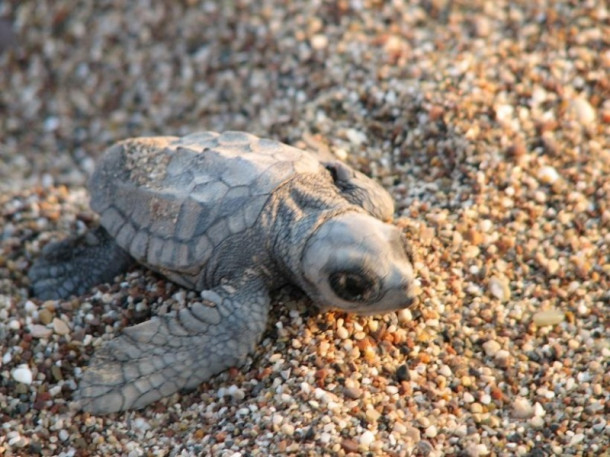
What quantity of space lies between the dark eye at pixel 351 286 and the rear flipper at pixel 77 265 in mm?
986

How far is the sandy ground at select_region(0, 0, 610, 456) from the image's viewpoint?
2490mm

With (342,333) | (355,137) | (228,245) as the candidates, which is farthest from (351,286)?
(355,137)

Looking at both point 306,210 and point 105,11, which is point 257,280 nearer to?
point 306,210

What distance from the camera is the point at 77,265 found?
313 centimetres

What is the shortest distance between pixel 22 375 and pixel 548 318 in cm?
195

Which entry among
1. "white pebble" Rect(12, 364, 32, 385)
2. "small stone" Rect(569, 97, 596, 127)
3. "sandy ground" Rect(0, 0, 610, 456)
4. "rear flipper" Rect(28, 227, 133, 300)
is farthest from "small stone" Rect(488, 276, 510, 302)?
"white pebble" Rect(12, 364, 32, 385)

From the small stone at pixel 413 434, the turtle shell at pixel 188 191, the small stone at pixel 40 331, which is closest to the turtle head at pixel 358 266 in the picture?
the turtle shell at pixel 188 191

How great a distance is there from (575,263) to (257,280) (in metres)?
1.29

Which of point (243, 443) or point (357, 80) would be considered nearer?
point (243, 443)

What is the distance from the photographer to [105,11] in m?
4.41

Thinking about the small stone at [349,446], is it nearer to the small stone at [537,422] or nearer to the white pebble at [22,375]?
the small stone at [537,422]

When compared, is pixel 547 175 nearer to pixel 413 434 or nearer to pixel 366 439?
pixel 413 434

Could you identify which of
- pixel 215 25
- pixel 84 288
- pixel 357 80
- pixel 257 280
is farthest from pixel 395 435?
pixel 215 25

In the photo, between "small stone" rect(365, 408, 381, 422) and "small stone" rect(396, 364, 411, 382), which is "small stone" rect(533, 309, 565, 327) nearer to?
"small stone" rect(396, 364, 411, 382)
